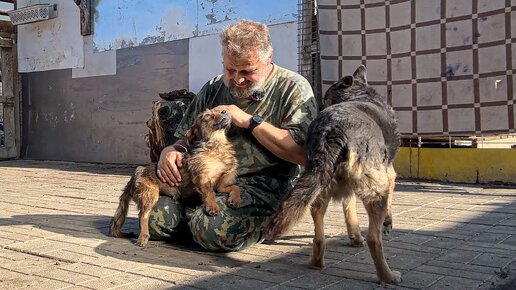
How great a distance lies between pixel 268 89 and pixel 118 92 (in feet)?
30.2

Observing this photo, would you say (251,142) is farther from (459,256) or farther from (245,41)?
(459,256)

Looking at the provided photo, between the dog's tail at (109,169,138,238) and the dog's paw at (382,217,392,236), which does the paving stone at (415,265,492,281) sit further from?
the dog's tail at (109,169,138,238)

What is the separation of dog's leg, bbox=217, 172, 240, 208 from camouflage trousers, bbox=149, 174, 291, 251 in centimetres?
3

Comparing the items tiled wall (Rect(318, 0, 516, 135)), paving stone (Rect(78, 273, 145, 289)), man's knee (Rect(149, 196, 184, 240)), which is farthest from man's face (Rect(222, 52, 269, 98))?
tiled wall (Rect(318, 0, 516, 135))

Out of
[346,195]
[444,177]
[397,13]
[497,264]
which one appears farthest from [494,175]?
[346,195]

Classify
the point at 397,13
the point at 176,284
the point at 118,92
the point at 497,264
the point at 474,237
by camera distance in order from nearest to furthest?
the point at 176,284 → the point at 497,264 → the point at 474,237 → the point at 397,13 → the point at 118,92

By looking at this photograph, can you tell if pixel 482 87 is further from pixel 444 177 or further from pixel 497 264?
pixel 497 264

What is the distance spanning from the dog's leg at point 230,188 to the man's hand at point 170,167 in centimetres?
33

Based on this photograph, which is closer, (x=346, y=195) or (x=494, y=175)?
(x=346, y=195)

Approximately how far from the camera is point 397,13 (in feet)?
25.5

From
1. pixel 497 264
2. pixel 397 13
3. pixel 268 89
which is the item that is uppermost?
pixel 397 13

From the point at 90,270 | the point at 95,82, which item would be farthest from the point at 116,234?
the point at 95,82

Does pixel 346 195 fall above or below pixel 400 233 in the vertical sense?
above

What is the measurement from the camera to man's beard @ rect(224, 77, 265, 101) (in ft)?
12.7
